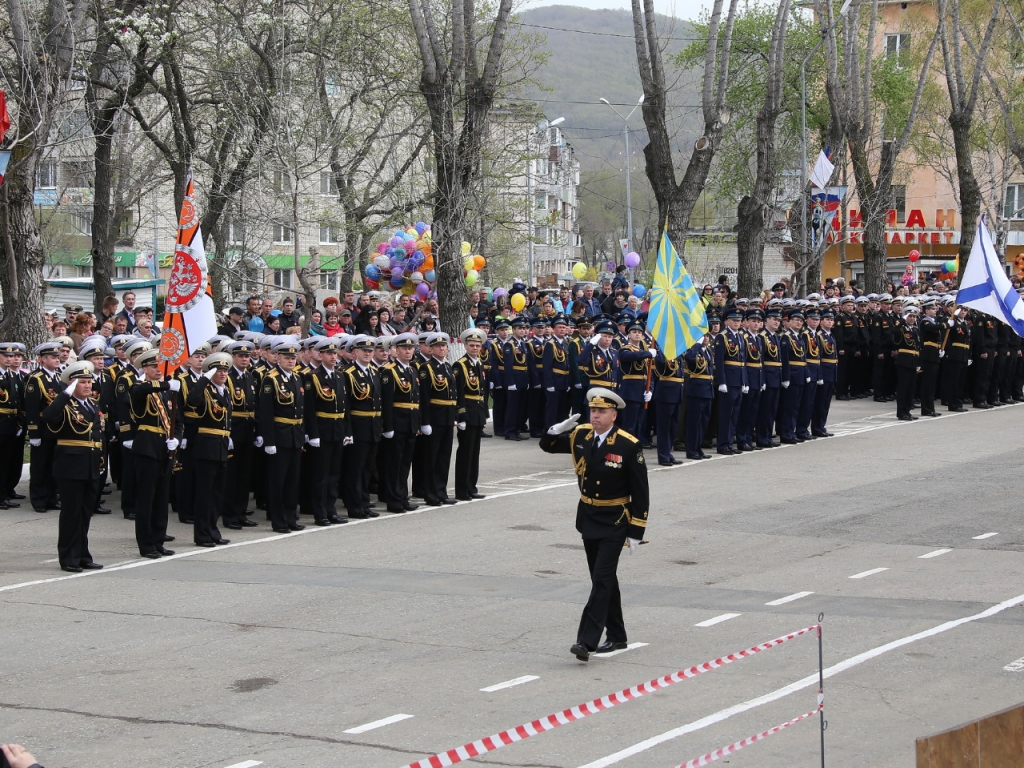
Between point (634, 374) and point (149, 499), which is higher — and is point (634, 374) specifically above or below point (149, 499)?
above

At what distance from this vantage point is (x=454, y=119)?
2402cm

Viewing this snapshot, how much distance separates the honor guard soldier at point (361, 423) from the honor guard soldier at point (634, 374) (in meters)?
4.60

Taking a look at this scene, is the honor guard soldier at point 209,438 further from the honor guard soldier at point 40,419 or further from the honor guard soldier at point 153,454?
the honor guard soldier at point 40,419

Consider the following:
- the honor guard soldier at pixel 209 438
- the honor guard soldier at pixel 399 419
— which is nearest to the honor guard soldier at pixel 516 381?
the honor guard soldier at pixel 399 419

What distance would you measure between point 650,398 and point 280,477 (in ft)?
21.1

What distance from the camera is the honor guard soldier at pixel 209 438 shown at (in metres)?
13.0

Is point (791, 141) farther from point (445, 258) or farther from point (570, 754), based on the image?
point (570, 754)

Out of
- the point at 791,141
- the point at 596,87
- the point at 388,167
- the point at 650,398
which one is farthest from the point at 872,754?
the point at 596,87

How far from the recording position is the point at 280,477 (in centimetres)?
1378

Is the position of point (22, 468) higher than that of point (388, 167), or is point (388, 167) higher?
point (388, 167)

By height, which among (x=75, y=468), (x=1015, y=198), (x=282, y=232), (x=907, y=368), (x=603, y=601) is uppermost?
(x=1015, y=198)

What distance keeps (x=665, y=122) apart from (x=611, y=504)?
17.3 metres

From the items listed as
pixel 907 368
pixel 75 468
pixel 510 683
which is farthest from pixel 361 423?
pixel 907 368

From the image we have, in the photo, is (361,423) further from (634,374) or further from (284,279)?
(284,279)
